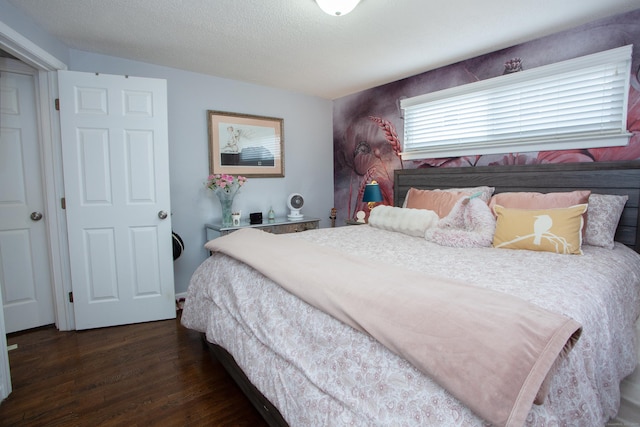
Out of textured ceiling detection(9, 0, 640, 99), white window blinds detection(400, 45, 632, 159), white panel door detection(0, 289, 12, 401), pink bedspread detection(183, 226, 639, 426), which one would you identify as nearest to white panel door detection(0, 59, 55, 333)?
textured ceiling detection(9, 0, 640, 99)

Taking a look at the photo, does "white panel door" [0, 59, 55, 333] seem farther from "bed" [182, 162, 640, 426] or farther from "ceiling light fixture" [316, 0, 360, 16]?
"ceiling light fixture" [316, 0, 360, 16]

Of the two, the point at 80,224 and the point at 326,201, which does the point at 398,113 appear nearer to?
the point at 326,201

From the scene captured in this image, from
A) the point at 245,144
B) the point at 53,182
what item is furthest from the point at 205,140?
the point at 53,182

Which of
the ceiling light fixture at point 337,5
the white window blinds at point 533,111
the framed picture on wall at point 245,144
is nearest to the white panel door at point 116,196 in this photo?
the framed picture on wall at point 245,144

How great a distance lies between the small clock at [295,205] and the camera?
3902 millimetres

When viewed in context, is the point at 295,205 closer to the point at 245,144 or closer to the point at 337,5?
the point at 245,144

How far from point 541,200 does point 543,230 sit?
0.37 metres

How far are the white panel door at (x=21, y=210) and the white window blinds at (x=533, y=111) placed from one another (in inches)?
134

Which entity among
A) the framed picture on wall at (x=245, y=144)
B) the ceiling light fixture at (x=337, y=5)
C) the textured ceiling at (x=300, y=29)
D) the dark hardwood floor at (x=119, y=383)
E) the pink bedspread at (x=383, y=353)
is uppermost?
the textured ceiling at (x=300, y=29)

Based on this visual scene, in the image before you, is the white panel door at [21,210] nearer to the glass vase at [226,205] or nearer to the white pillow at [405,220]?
the glass vase at [226,205]

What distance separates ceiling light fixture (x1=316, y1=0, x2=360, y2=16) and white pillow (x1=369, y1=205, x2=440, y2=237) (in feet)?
5.02

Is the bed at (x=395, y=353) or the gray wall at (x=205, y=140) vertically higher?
the gray wall at (x=205, y=140)

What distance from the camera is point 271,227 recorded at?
3521mm

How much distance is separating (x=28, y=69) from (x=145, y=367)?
7.85 feet
